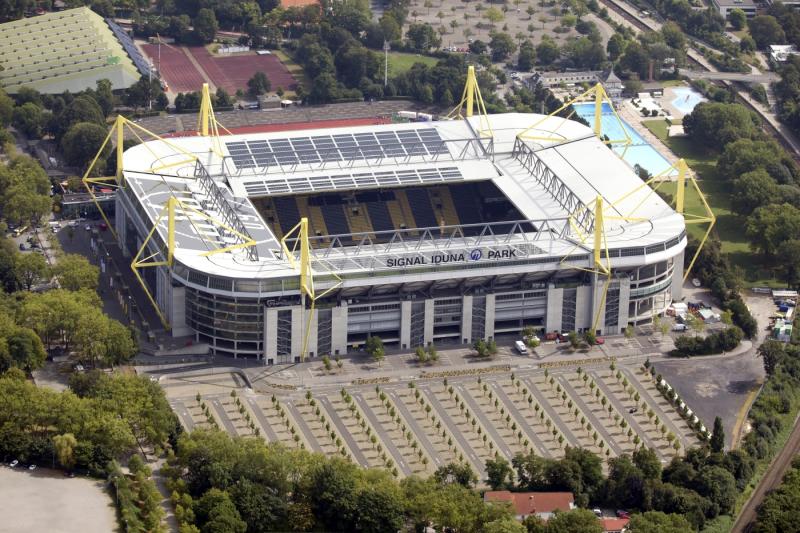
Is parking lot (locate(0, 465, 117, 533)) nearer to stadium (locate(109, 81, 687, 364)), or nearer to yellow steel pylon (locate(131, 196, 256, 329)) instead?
stadium (locate(109, 81, 687, 364))

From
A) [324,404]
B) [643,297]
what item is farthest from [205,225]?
[643,297]

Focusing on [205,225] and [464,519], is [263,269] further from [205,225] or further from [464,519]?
[464,519]

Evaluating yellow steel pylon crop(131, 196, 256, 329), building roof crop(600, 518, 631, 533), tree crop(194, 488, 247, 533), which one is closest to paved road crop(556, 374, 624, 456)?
building roof crop(600, 518, 631, 533)

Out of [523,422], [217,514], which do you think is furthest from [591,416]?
[217,514]

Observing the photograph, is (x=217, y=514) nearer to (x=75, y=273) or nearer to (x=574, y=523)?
(x=574, y=523)

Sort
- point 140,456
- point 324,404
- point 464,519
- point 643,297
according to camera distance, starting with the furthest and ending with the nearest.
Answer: point 643,297, point 324,404, point 140,456, point 464,519
